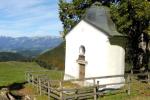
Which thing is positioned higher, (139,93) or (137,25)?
(137,25)

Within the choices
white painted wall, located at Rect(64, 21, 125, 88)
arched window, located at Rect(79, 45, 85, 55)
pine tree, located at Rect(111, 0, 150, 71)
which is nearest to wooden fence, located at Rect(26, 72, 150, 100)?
white painted wall, located at Rect(64, 21, 125, 88)

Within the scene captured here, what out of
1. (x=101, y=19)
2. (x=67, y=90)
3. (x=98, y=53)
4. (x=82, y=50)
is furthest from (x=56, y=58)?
(x=67, y=90)

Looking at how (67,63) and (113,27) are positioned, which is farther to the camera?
(67,63)

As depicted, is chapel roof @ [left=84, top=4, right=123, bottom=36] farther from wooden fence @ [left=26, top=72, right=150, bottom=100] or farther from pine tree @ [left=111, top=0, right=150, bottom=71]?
wooden fence @ [left=26, top=72, right=150, bottom=100]

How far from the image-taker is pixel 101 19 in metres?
33.4

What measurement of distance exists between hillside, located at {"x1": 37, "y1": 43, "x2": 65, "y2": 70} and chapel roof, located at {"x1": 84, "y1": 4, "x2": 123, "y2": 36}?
86.7 feet

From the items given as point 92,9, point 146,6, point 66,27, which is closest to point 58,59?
point 66,27

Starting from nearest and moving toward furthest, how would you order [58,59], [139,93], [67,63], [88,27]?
[139,93]
[88,27]
[67,63]
[58,59]

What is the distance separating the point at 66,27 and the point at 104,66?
9.36 m

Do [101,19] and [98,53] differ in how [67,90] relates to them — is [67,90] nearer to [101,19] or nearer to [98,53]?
[98,53]

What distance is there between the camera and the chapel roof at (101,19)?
3228 centimetres

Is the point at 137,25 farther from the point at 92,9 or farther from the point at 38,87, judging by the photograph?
the point at 38,87

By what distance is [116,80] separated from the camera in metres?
32.2

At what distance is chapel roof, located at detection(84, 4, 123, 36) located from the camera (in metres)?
32.3
